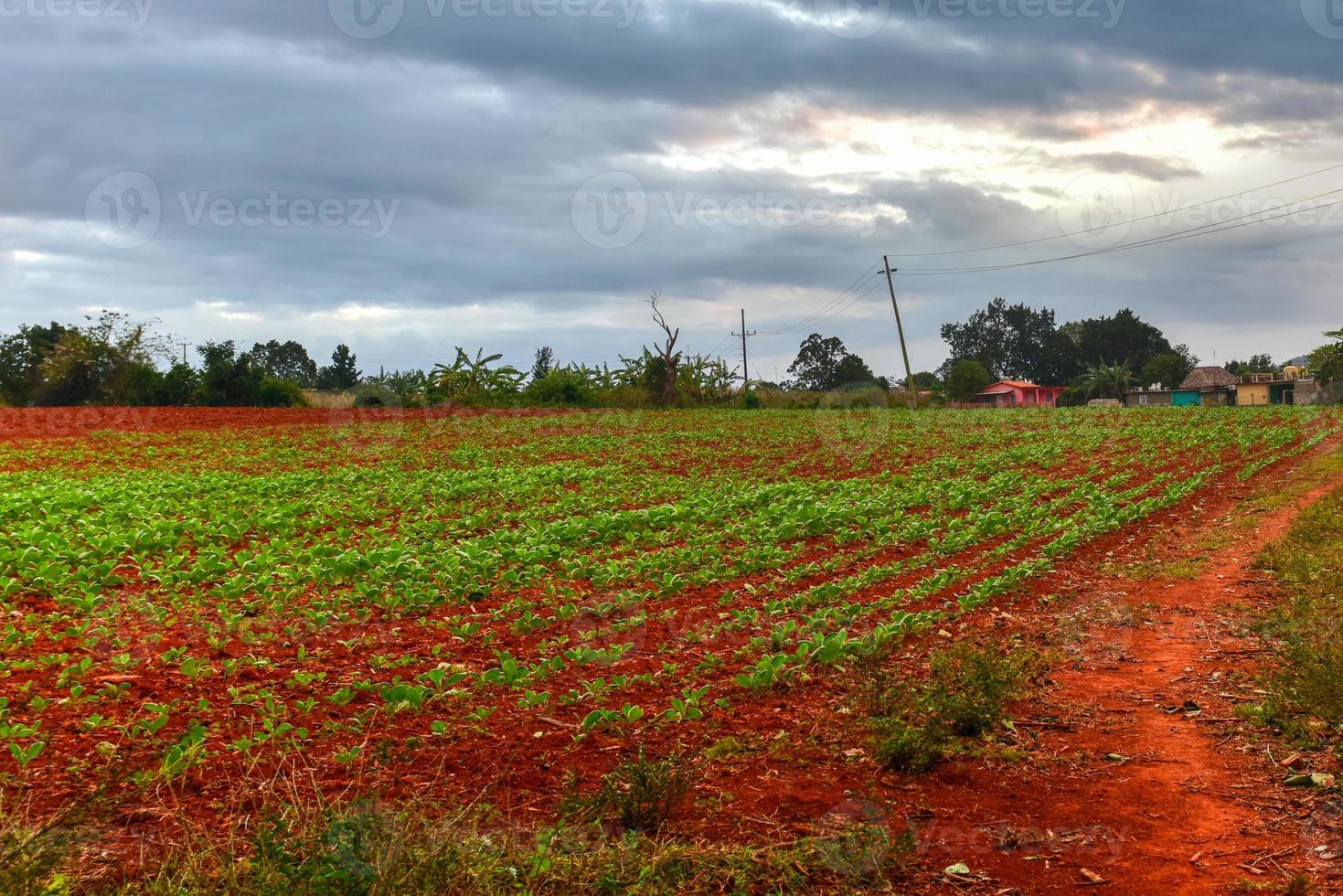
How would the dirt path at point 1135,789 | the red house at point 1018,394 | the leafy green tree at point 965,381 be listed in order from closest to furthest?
the dirt path at point 1135,789 < the leafy green tree at point 965,381 < the red house at point 1018,394

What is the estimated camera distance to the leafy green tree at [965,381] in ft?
272

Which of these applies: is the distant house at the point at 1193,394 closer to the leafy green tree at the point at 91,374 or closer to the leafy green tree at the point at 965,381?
the leafy green tree at the point at 965,381

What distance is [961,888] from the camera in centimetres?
400

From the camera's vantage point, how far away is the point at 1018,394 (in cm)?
9231

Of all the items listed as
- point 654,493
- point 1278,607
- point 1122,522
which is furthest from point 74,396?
point 1278,607

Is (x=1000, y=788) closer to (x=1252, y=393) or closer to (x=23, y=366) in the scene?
(x=23, y=366)

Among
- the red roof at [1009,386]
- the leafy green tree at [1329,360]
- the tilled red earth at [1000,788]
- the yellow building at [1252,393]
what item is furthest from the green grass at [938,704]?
the red roof at [1009,386]

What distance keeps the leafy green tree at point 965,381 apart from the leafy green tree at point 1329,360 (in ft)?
90.4

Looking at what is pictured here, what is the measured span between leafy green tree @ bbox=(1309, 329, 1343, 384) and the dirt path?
59.2 meters

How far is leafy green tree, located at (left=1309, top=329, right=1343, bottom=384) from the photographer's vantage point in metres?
55.3

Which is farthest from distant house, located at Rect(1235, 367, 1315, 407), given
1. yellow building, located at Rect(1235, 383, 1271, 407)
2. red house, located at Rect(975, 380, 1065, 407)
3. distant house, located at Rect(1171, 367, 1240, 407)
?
red house, located at Rect(975, 380, 1065, 407)

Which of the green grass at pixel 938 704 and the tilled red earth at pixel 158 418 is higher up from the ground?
the tilled red earth at pixel 158 418

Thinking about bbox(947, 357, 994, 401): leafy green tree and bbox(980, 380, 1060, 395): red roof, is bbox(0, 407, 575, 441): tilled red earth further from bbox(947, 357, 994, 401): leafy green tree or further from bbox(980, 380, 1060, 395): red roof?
bbox(980, 380, 1060, 395): red roof

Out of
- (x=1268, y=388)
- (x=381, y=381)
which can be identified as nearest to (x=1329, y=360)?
(x=1268, y=388)
